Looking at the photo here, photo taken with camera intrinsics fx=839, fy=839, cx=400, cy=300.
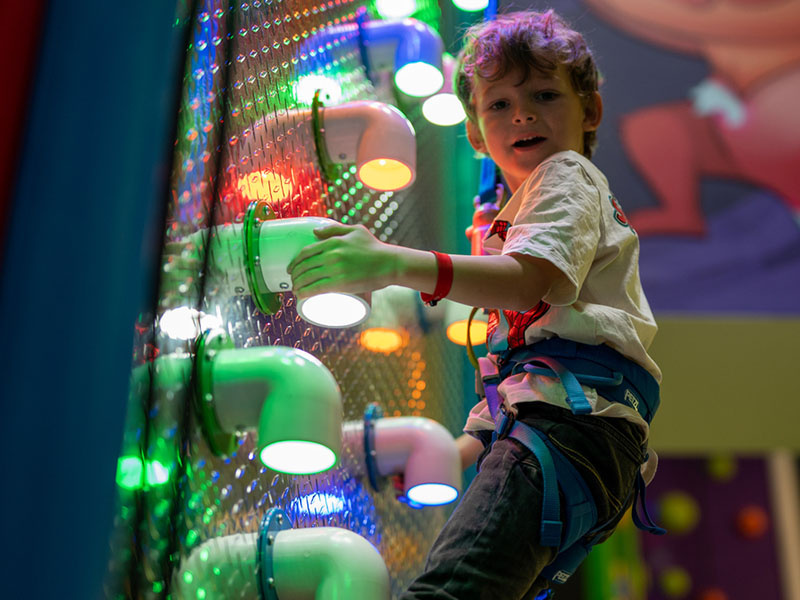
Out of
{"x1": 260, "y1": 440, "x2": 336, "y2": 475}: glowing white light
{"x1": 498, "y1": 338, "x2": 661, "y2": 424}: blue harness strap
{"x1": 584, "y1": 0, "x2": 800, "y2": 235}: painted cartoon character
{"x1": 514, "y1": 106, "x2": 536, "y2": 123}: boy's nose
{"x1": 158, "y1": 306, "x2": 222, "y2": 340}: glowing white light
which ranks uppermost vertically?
{"x1": 584, "y1": 0, "x2": 800, "y2": 235}: painted cartoon character

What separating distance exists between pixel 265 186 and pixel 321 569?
291 millimetres

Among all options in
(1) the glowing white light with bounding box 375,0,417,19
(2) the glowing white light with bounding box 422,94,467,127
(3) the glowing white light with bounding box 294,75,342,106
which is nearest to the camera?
(3) the glowing white light with bounding box 294,75,342,106

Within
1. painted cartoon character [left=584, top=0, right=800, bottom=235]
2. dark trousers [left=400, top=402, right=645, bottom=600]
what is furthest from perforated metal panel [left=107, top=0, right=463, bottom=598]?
painted cartoon character [left=584, top=0, right=800, bottom=235]

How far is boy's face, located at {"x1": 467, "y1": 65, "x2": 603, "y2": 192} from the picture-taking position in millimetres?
834

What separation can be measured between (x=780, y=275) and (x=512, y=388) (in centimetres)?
370

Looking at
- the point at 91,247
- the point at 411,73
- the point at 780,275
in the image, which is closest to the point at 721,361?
the point at 780,275

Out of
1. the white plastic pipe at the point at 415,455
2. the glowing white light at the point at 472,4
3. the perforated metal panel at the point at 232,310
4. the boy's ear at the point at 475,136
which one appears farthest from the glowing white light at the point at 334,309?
the glowing white light at the point at 472,4

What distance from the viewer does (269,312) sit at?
0.64 metres

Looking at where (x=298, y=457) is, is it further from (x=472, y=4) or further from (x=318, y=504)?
(x=472, y=4)

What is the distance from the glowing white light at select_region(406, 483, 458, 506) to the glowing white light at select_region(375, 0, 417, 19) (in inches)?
27.6

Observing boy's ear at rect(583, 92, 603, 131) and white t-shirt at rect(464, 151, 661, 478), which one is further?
boy's ear at rect(583, 92, 603, 131)

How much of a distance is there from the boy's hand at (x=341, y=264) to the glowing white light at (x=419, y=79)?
1.52 ft

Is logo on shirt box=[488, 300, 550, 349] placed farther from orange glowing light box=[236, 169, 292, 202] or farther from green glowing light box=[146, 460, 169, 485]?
green glowing light box=[146, 460, 169, 485]

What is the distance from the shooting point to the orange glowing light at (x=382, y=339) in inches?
41.4
